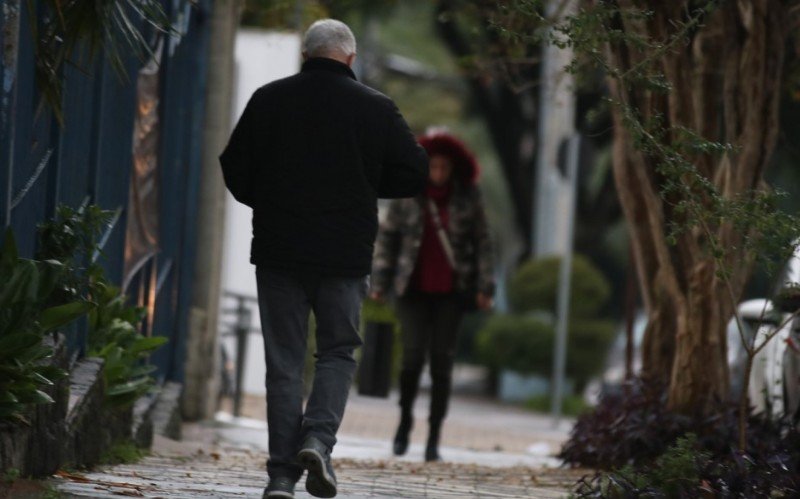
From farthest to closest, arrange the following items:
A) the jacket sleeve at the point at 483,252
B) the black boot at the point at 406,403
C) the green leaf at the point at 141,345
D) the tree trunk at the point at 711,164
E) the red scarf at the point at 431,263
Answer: the black boot at the point at 406,403
the jacket sleeve at the point at 483,252
the red scarf at the point at 431,263
the tree trunk at the point at 711,164
the green leaf at the point at 141,345

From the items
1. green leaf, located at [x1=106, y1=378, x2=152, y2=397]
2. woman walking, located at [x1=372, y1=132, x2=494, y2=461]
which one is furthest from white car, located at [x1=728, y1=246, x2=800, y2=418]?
green leaf, located at [x1=106, y1=378, x2=152, y2=397]

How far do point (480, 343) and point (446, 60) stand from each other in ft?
51.7

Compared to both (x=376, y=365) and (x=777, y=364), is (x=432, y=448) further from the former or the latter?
(x=777, y=364)

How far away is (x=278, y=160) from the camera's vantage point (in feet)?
19.2

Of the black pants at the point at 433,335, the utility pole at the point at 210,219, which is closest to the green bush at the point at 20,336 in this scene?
the black pants at the point at 433,335

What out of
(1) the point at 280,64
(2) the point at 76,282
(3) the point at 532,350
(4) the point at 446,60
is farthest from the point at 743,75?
(4) the point at 446,60

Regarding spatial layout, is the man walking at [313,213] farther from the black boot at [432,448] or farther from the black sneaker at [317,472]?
the black boot at [432,448]

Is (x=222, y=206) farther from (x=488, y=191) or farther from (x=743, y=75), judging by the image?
(x=488, y=191)

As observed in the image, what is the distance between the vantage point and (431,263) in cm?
962

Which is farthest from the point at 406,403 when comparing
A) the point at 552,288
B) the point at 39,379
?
the point at 552,288

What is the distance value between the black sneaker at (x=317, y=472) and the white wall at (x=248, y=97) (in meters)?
6.55

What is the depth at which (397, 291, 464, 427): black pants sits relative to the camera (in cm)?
964

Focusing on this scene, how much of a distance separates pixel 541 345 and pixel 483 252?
12395 mm

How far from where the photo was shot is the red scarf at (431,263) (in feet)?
31.4
